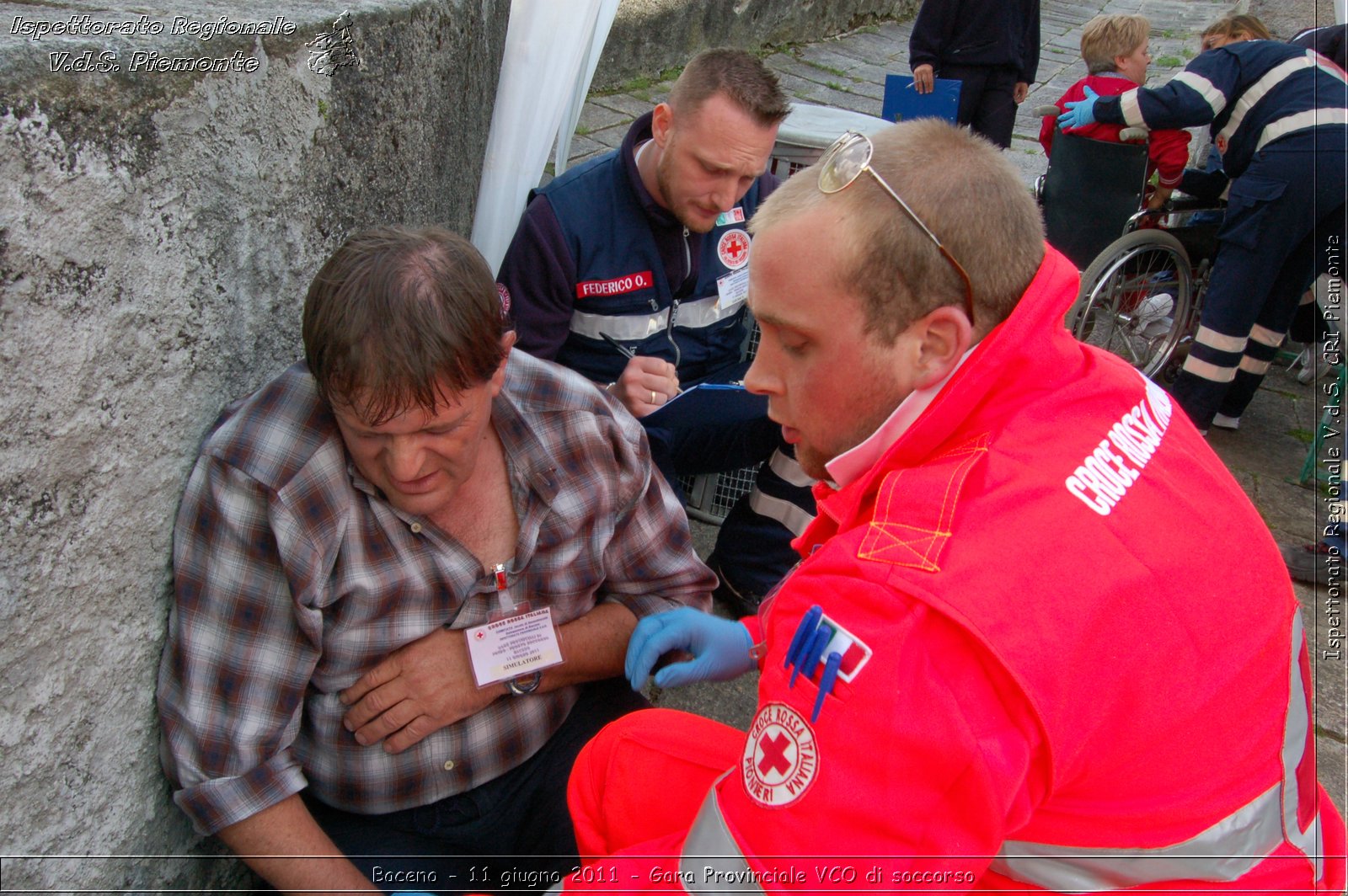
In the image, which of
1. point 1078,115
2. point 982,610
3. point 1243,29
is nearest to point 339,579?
point 982,610

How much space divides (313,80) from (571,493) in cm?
87

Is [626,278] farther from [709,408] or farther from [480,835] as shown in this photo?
[480,835]

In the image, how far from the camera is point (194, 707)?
5.00 feet

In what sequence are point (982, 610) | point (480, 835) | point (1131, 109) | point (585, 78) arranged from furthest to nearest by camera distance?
point (1131, 109)
point (585, 78)
point (480, 835)
point (982, 610)

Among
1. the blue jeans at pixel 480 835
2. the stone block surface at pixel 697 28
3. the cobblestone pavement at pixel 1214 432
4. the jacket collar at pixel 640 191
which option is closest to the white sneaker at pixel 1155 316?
the cobblestone pavement at pixel 1214 432

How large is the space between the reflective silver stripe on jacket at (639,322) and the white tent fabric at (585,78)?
66 centimetres

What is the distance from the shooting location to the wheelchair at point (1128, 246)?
4613 millimetres

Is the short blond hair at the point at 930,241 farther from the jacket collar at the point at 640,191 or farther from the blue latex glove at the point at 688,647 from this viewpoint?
the jacket collar at the point at 640,191

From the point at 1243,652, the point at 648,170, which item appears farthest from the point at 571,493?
the point at 648,170

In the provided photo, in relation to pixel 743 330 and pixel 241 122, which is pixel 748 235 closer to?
pixel 743 330

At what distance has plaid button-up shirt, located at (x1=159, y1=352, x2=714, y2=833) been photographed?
1521 millimetres

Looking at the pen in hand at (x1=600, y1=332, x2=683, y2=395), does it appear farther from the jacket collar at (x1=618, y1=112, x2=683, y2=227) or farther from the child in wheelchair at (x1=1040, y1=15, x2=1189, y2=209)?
the child in wheelchair at (x1=1040, y1=15, x2=1189, y2=209)

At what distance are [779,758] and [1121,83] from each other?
4954 millimetres

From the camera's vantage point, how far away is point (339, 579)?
1.60 meters
